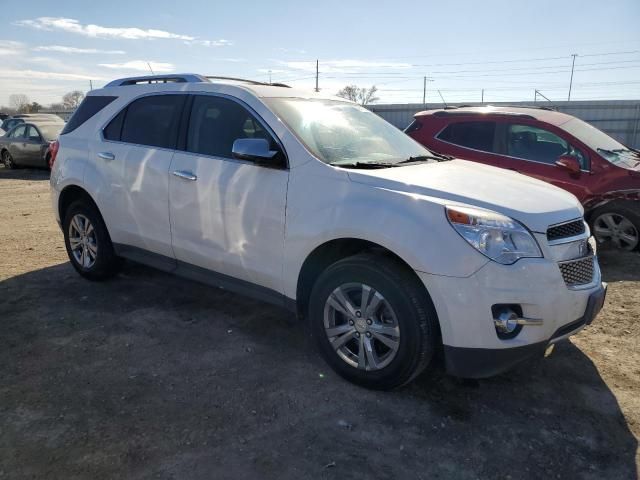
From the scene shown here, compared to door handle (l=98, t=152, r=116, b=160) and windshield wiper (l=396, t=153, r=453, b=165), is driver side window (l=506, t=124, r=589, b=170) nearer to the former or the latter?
windshield wiper (l=396, t=153, r=453, b=165)

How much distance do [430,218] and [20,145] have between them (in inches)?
679

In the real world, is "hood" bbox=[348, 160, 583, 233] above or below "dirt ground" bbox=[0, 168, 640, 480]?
above

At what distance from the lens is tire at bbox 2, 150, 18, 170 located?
55.9 ft

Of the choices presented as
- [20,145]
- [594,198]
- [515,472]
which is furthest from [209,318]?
[20,145]

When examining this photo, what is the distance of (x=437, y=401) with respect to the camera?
313 centimetres

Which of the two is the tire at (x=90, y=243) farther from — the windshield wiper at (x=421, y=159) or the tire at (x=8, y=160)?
the tire at (x=8, y=160)

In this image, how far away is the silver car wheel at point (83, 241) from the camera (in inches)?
196

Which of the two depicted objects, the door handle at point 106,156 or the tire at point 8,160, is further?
the tire at point 8,160

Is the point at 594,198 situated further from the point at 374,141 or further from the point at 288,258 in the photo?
the point at 288,258

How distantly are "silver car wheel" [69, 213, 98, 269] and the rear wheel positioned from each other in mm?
14299

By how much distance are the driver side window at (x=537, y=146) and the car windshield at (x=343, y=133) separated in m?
2.96

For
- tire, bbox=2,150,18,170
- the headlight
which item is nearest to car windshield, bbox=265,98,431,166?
the headlight

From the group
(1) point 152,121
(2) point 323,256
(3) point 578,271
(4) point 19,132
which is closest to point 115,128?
(1) point 152,121

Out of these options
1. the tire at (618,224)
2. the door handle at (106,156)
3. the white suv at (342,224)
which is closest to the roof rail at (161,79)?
the white suv at (342,224)
